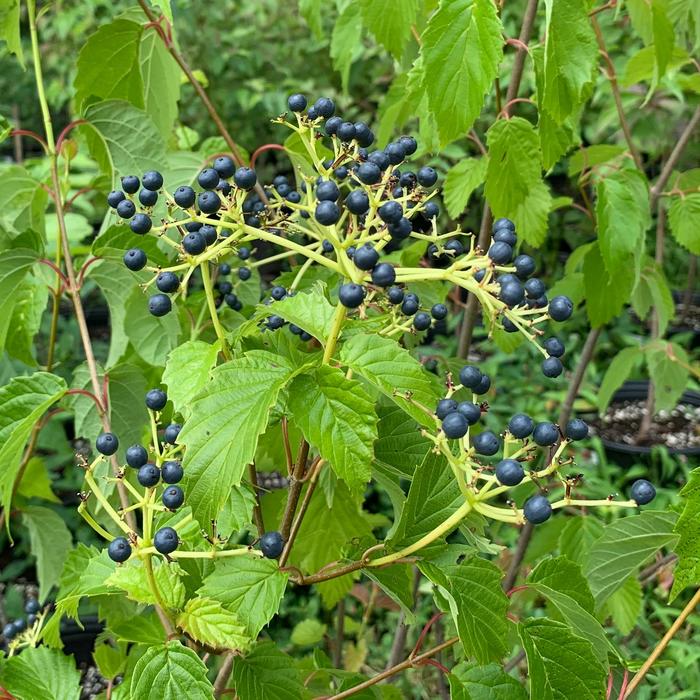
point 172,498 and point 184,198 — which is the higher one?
Result: point 184,198

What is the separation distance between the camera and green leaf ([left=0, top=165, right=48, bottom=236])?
1.73 meters

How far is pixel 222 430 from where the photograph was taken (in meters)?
0.90

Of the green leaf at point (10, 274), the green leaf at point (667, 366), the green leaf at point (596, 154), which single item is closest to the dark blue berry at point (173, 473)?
the green leaf at point (10, 274)

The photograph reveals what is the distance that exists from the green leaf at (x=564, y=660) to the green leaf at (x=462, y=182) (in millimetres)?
970

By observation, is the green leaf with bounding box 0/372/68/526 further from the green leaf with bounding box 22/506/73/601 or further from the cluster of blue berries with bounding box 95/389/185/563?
the green leaf with bounding box 22/506/73/601

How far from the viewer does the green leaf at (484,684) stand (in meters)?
1.00

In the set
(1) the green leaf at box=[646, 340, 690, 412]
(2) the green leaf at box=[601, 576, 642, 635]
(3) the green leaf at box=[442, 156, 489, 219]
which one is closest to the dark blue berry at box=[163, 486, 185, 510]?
(3) the green leaf at box=[442, 156, 489, 219]

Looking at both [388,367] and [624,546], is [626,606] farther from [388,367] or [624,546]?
[388,367]

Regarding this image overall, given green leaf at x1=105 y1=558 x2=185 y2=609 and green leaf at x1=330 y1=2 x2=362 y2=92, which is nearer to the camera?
green leaf at x1=105 y1=558 x2=185 y2=609

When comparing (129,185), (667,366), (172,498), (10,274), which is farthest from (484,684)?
(667,366)

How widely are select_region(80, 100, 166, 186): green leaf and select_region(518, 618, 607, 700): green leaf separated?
1.08 metres

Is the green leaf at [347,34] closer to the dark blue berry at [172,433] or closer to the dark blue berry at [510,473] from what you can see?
the dark blue berry at [172,433]

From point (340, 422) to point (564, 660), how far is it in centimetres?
39

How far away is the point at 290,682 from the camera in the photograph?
1.10 metres
